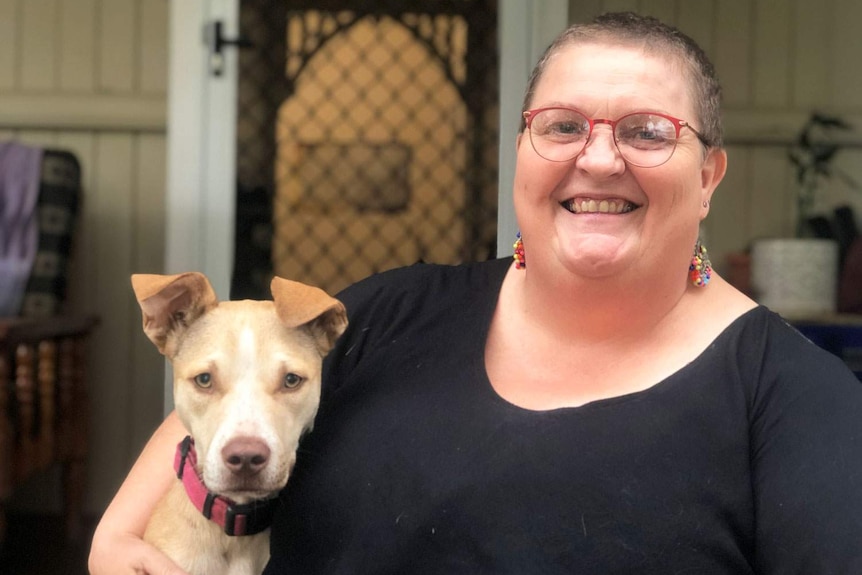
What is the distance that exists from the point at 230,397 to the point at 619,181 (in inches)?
20.5

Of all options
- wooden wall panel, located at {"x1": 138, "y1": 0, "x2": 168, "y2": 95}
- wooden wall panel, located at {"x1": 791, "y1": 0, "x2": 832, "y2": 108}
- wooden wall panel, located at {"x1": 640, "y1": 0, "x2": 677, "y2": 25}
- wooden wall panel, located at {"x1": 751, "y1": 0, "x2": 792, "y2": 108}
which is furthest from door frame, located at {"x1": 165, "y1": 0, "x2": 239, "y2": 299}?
wooden wall panel, located at {"x1": 791, "y1": 0, "x2": 832, "y2": 108}

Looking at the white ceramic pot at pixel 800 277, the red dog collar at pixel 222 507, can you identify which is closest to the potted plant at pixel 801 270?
the white ceramic pot at pixel 800 277

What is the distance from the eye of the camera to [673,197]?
1109 millimetres

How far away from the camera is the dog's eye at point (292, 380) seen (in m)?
1.19

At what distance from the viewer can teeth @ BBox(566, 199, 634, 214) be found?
1.12 meters

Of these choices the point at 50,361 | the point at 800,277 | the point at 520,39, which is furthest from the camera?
the point at 800,277

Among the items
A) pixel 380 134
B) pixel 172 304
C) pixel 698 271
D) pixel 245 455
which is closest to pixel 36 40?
pixel 380 134

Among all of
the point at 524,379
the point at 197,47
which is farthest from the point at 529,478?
the point at 197,47

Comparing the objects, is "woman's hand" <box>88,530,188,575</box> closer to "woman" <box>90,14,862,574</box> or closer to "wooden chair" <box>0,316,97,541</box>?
"woman" <box>90,14,862,574</box>

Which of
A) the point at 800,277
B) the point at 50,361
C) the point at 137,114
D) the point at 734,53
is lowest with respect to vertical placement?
the point at 50,361

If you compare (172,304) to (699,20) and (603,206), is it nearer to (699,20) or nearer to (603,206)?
(603,206)

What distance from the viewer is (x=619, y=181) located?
1.11 metres

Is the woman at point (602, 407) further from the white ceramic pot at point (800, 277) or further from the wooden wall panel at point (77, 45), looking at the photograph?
the wooden wall panel at point (77, 45)

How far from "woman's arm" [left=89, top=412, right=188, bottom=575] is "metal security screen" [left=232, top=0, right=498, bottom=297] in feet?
5.42
